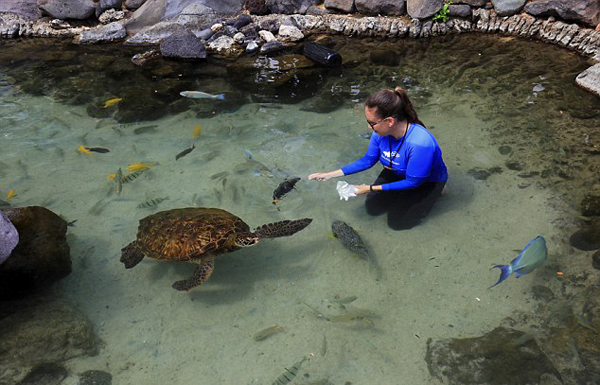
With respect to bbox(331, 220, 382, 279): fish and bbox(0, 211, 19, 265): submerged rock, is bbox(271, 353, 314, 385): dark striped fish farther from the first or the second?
bbox(0, 211, 19, 265): submerged rock

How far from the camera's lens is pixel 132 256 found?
15.9ft

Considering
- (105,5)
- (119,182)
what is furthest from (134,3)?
(119,182)

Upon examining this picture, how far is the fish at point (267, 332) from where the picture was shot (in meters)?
4.21

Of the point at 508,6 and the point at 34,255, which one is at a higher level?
the point at 508,6

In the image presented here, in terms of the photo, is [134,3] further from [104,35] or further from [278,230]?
[278,230]

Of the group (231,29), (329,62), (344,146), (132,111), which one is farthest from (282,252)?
(231,29)

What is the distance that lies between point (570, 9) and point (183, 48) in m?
8.87

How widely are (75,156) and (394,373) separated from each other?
5.99m

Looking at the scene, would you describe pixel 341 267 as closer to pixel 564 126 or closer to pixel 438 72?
pixel 564 126

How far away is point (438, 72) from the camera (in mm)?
9047

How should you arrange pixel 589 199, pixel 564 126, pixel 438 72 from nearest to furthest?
pixel 589 199, pixel 564 126, pixel 438 72

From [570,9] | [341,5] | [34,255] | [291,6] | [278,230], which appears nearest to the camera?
[278,230]

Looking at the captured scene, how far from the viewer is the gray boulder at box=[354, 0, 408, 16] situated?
10.9m

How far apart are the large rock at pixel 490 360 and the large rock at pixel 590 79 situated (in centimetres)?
590
